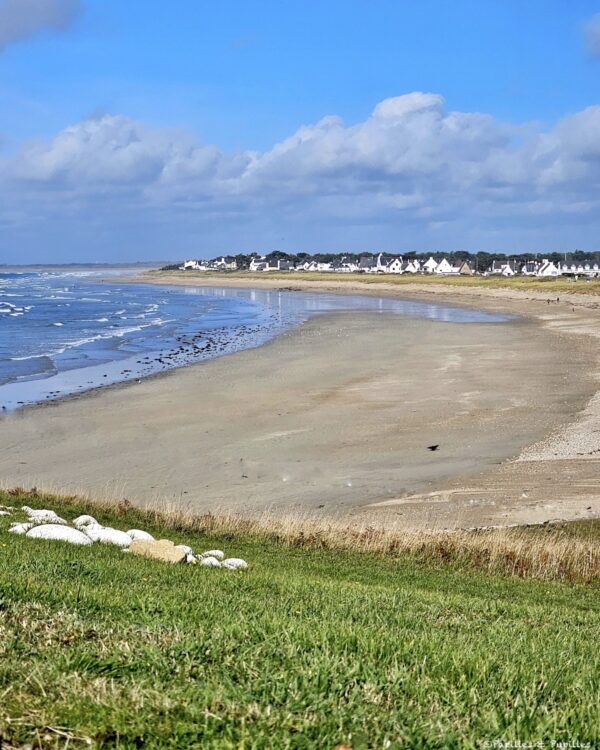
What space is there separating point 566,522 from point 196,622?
1177 cm

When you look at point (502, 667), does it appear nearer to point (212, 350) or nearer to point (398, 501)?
point (398, 501)

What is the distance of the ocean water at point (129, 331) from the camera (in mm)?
41031

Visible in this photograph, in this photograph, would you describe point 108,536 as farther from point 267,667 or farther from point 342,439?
point 342,439

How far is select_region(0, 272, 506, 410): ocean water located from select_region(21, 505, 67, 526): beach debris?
737 inches

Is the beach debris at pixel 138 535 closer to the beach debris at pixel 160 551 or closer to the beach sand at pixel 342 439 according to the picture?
the beach debris at pixel 160 551

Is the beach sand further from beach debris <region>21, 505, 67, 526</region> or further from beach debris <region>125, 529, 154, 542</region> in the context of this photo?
beach debris <region>125, 529, 154, 542</region>

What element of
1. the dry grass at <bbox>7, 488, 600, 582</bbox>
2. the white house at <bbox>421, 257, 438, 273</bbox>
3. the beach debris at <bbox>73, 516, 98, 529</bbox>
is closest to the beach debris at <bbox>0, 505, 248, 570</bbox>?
the beach debris at <bbox>73, 516, 98, 529</bbox>

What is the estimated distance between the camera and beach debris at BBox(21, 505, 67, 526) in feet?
42.7

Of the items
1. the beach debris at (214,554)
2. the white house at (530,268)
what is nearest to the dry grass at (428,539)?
the beach debris at (214,554)

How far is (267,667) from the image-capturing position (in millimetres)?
4730

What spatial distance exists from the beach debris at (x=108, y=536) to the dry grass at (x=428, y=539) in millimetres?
2522

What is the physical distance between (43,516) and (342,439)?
44.8 ft

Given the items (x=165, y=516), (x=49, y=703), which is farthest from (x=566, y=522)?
(x=49, y=703)

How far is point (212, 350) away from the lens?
51812mm
